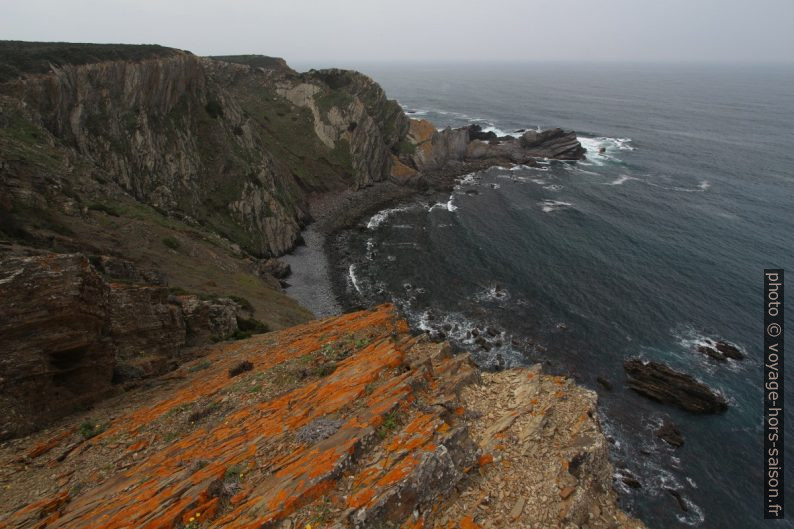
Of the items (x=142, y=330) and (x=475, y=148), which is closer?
(x=142, y=330)

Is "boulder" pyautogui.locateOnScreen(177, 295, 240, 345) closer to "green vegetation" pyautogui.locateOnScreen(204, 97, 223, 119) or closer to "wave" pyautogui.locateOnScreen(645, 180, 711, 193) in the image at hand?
"green vegetation" pyautogui.locateOnScreen(204, 97, 223, 119)

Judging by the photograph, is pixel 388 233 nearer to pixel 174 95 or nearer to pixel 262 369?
pixel 174 95

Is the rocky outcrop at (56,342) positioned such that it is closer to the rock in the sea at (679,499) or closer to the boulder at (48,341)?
the boulder at (48,341)

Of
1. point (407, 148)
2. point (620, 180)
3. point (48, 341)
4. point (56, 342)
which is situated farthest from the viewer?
point (407, 148)

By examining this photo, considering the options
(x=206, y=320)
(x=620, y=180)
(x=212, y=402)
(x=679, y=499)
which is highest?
(x=212, y=402)

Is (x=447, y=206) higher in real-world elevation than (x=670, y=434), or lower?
higher

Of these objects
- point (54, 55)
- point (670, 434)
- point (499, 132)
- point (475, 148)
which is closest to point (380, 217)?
point (475, 148)

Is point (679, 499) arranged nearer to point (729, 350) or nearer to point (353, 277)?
point (729, 350)

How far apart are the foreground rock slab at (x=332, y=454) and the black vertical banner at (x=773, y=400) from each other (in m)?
20.6

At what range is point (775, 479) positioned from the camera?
3297cm

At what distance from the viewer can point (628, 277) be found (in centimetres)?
5809

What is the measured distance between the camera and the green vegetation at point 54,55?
1804 inches

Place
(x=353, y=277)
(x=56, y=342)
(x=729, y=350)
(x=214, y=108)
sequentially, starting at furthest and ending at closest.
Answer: (x=214, y=108) < (x=353, y=277) < (x=729, y=350) < (x=56, y=342)

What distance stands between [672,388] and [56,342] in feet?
157
